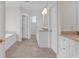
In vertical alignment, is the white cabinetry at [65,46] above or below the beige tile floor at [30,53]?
above

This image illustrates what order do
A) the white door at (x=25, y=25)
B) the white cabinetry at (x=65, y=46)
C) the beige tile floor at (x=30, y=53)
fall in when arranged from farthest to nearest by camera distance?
the white door at (x=25, y=25), the beige tile floor at (x=30, y=53), the white cabinetry at (x=65, y=46)

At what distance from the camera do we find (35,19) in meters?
15.6

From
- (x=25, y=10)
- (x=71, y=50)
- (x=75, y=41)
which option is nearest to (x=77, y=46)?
(x=75, y=41)

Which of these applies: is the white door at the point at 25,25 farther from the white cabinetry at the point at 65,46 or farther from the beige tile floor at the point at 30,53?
the white cabinetry at the point at 65,46

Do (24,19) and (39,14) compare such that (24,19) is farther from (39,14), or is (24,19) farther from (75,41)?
(75,41)

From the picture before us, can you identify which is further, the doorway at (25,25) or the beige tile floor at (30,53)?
the doorway at (25,25)

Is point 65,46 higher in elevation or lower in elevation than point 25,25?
lower

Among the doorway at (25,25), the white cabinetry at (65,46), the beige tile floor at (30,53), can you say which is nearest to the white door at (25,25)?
the doorway at (25,25)

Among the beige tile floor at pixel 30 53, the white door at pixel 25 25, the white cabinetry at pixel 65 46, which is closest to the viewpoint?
the white cabinetry at pixel 65 46

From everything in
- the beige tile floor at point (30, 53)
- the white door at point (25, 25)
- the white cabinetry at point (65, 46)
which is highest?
the white door at point (25, 25)

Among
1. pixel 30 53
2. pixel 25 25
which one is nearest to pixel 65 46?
pixel 30 53

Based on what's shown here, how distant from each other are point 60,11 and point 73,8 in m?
0.45

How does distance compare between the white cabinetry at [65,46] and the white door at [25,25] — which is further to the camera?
the white door at [25,25]

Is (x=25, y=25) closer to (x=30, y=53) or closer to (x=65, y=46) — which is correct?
(x=30, y=53)
